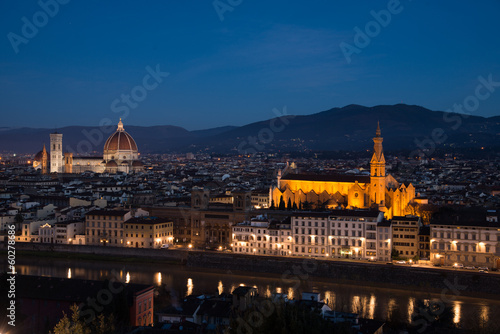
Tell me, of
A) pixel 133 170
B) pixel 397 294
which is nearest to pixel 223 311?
pixel 397 294

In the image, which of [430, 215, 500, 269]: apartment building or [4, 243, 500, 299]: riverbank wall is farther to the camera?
[430, 215, 500, 269]: apartment building

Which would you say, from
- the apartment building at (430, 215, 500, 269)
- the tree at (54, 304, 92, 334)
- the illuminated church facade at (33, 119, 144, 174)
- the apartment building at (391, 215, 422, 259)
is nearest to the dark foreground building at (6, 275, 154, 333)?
the tree at (54, 304, 92, 334)

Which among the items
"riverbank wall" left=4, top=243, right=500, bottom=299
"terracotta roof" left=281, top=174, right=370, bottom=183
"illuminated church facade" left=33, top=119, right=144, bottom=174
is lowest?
"riverbank wall" left=4, top=243, right=500, bottom=299

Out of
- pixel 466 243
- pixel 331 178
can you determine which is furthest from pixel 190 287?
pixel 331 178

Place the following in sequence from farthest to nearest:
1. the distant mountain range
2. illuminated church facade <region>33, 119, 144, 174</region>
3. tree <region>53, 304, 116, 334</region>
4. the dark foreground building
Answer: the distant mountain range, illuminated church facade <region>33, 119, 144, 174</region>, the dark foreground building, tree <region>53, 304, 116, 334</region>

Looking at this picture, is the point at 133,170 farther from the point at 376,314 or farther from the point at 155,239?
the point at 376,314

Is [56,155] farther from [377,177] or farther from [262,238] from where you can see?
[262,238]

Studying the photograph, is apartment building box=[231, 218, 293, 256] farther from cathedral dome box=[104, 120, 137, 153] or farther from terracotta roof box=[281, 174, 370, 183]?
cathedral dome box=[104, 120, 137, 153]

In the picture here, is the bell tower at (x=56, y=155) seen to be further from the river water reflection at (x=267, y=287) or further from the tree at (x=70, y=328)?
the tree at (x=70, y=328)
